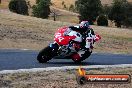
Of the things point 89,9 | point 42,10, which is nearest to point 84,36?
point 89,9

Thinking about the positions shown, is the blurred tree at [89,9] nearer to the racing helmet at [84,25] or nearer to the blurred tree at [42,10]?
the blurred tree at [42,10]

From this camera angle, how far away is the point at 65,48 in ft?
54.8

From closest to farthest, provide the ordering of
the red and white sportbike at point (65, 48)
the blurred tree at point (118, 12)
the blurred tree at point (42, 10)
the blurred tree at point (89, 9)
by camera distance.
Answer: the red and white sportbike at point (65, 48) < the blurred tree at point (89, 9) < the blurred tree at point (118, 12) < the blurred tree at point (42, 10)

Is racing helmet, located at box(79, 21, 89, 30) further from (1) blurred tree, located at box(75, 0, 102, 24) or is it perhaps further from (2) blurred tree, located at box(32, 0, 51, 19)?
(2) blurred tree, located at box(32, 0, 51, 19)

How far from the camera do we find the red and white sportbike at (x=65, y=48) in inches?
651

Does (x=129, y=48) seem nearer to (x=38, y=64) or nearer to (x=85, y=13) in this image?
(x=38, y=64)

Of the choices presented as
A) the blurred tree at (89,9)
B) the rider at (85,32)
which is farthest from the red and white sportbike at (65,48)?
the blurred tree at (89,9)

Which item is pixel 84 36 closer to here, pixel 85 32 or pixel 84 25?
pixel 85 32

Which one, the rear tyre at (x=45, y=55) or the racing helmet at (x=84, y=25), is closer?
the rear tyre at (x=45, y=55)

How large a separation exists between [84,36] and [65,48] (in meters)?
0.88

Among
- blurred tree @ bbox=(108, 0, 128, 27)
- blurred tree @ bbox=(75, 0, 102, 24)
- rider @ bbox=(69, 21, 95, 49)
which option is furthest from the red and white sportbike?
blurred tree @ bbox=(108, 0, 128, 27)

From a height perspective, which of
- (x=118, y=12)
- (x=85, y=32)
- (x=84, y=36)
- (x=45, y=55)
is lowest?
(x=118, y=12)

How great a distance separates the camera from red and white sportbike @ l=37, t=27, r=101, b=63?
1653 cm

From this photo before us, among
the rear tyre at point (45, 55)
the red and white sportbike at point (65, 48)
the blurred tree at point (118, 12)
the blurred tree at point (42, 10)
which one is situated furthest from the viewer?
the blurred tree at point (42, 10)
